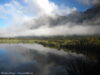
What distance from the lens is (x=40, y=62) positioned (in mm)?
2400

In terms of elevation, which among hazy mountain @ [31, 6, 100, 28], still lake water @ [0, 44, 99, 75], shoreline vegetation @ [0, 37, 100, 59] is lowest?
still lake water @ [0, 44, 99, 75]

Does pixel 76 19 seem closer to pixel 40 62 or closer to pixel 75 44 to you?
pixel 75 44

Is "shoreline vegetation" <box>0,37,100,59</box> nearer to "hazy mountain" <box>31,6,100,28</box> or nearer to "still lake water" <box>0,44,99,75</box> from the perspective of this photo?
Result: "still lake water" <box>0,44,99,75</box>

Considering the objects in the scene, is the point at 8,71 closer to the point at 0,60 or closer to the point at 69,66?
the point at 0,60

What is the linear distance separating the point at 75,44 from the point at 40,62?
2.00ft

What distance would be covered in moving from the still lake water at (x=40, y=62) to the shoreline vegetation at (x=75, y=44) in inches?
2.8

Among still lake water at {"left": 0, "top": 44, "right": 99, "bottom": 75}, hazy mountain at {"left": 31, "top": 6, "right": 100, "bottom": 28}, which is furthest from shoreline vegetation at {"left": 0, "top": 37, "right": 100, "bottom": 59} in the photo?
hazy mountain at {"left": 31, "top": 6, "right": 100, "bottom": 28}

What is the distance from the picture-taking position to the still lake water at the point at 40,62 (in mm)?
2355

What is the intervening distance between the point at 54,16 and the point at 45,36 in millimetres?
350

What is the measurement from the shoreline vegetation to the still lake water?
0.23 ft

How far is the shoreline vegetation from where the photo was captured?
94.0 inches

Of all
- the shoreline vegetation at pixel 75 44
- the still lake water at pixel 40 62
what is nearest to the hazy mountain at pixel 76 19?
the shoreline vegetation at pixel 75 44

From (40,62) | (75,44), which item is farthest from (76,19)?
(40,62)

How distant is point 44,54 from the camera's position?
242 cm
